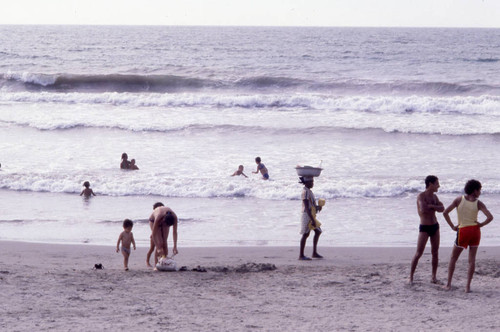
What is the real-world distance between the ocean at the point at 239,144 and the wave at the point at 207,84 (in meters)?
0.10

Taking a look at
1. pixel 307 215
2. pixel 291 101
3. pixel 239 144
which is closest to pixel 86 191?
pixel 307 215

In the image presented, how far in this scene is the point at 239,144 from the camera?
21.8 metres

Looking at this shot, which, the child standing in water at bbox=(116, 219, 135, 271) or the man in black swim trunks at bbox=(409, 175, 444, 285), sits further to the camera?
the child standing in water at bbox=(116, 219, 135, 271)

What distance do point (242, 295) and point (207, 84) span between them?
27.4m

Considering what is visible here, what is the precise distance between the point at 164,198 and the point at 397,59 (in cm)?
3649

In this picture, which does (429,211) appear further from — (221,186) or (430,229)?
(221,186)

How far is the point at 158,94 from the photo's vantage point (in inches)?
1248

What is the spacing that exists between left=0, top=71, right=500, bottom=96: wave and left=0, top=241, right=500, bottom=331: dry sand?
23.5 meters

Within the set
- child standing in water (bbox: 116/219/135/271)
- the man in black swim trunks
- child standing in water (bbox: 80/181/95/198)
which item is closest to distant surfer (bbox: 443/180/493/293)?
the man in black swim trunks

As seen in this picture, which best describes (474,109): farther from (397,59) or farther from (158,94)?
(397,59)

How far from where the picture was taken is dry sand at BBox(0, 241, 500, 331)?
6.70 metres

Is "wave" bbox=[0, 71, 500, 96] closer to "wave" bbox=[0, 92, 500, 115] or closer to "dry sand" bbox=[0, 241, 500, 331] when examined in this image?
"wave" bbox=[0, 92, 500, 115]

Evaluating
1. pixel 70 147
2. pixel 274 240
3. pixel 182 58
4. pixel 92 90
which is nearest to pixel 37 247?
pixel 274 240

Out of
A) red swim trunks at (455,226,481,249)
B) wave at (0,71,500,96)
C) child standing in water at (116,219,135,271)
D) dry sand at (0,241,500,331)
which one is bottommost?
dry sand at (0,241,500,331)
